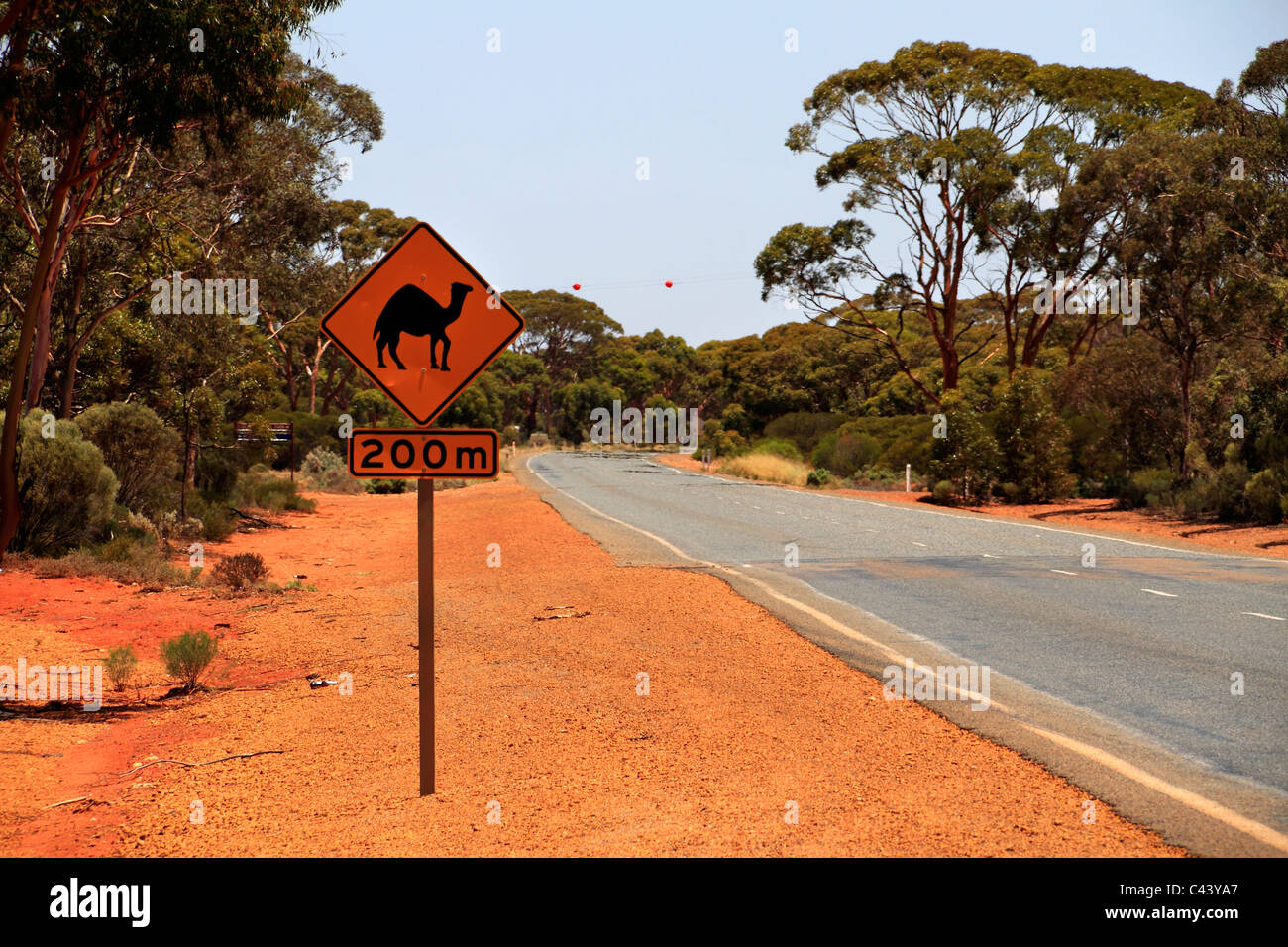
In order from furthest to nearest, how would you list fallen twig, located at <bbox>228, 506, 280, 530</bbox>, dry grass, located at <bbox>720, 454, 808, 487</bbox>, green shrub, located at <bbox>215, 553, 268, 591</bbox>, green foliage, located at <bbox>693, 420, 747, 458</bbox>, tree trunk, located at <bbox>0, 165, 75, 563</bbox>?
green foliage, located at <bbox>693, 420, 747, 458</bbox>, dry grass, located at <bbox>720, 454, 808, 487</bbox>, fallen twig, located at <bbox>228, 506, 280, 530</bbox>, green shrub, located at <bbox>215, 553, 268, 591</bbox>, tree trunk, located at <bbox>0, 165, 75, 563</bbox>

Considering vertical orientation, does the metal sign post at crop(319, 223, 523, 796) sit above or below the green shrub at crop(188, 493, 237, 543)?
above

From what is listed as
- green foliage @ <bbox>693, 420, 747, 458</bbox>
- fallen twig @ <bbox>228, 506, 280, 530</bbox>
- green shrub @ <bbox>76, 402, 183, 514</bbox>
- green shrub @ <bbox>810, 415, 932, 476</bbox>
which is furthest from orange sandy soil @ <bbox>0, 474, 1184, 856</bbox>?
green foliage @ <bbox>693, 420, 747, 458</bbox>

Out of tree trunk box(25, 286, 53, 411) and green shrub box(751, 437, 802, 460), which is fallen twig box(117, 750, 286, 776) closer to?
tree trunk box(25, 286, 53, 411)

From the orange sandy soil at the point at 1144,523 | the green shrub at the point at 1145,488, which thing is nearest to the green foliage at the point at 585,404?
the orange sandy soil at the point at 1144,523

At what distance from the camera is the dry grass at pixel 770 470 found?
4394cm

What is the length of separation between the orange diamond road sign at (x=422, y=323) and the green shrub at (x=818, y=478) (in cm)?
3597

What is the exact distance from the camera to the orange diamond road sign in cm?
538

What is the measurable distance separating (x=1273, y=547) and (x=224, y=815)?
18607 mm

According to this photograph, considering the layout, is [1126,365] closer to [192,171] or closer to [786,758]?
[192,171]

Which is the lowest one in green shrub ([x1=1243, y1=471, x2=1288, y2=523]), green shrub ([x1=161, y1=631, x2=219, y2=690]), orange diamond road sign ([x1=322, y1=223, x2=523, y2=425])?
green shrub ([x1=161, y1=631, x2=219, y2=690])

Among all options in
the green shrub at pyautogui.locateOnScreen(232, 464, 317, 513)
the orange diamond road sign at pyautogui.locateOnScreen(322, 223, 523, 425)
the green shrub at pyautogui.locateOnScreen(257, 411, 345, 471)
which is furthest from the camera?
the green shrub at pyautogui.locateOnScreen(257, 411, 345, 471)

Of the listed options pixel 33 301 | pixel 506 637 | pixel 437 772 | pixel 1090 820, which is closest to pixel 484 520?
pixel 33 301

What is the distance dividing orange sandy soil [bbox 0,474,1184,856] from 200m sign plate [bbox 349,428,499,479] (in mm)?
1659

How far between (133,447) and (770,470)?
97.9ft
